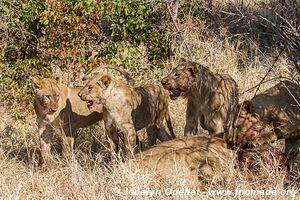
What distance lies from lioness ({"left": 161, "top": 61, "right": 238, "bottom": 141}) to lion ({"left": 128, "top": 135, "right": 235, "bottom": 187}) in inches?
25.6

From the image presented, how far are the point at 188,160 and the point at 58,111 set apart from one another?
221cm

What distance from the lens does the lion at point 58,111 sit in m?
7.55

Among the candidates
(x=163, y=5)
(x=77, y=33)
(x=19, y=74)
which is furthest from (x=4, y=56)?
(x=163, y=5)

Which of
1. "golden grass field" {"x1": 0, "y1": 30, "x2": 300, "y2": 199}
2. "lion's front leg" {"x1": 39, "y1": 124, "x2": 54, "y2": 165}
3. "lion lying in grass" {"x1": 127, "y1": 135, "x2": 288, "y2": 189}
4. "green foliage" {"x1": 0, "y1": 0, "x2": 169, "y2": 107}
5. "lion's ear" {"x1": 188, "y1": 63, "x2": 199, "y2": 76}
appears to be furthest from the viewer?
"green foliage" {"x1": 0, "y1": 0, "x2": 169, "y2": 107}

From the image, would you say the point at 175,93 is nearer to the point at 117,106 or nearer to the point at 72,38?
the point at 117,106

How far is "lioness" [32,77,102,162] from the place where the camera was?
7551 millimetres

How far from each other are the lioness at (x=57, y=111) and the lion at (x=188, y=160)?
1636 mm

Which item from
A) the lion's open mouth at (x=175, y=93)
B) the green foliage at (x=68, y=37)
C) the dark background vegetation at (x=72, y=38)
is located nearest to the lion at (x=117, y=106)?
the lion's open mouth at (x=175, y=93)

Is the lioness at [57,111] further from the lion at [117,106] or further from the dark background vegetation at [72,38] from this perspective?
the dark background vegetation at [72,38]

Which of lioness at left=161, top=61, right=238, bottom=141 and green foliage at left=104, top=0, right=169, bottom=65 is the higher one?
green foliage at left=104, top=0, right=169, bottom=65

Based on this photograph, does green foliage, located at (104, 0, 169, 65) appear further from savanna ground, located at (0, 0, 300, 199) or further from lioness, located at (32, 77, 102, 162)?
lioness, located at (32, 77, 102, 162)

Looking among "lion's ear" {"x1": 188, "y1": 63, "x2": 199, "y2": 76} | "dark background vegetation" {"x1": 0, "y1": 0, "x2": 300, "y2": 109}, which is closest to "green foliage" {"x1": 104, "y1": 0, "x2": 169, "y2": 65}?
"dark background vegetation" {"x1": 0, "y1": 0, "x2": 300, "y2": 109}

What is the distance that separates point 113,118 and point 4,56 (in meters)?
3.24

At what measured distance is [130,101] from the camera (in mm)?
7266
